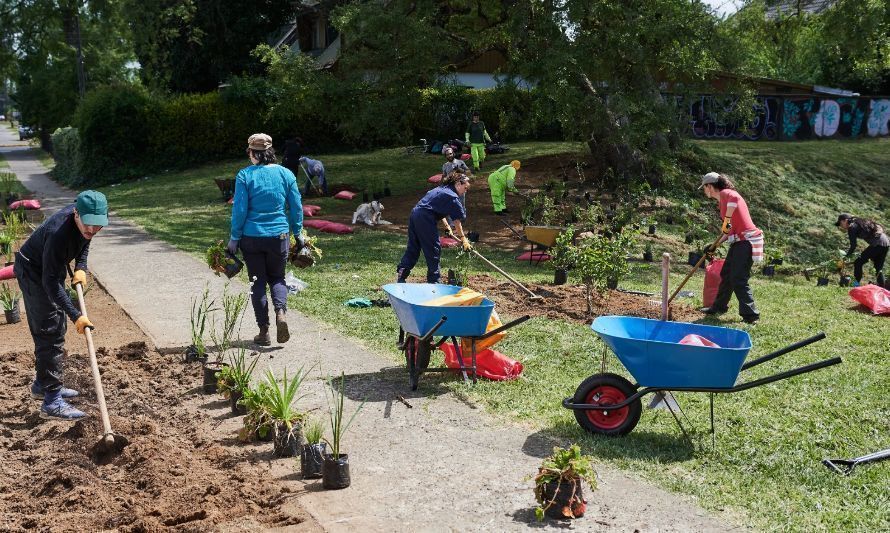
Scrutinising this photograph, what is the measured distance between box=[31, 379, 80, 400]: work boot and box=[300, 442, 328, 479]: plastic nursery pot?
2622mm

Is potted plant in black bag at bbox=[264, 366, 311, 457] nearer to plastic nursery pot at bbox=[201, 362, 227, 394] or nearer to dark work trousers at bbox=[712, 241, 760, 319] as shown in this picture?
plastic nursery pot at bbox=[201, 362, 227, 394]

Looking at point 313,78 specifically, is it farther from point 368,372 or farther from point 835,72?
point 835,72

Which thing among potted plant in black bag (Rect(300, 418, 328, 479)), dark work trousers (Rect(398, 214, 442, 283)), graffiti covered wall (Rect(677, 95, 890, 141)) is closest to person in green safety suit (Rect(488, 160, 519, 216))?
dark work trousers (Rect(398, 214, 442, 283))

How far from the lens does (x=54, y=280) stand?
6.49 meters

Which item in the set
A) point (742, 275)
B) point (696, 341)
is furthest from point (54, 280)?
point (742, 275)

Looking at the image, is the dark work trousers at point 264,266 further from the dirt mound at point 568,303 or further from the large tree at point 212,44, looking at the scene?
the large tree at point 212,44

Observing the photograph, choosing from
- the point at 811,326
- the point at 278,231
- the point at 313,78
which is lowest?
the point at 811,326

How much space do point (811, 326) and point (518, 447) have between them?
541 centimetres

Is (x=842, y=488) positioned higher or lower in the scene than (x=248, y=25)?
lower

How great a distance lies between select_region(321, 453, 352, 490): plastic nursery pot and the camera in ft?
17.3

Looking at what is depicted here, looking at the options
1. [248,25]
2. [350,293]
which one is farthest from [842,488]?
[248,25]

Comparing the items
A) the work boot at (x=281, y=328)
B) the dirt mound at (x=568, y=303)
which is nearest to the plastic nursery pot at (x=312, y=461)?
the work boot at (x=281, y=328)

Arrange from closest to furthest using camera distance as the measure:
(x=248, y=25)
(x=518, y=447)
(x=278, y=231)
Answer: (x=518, y=447), (x=278, y=231), (x=248, y=25)

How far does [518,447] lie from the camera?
19.7 ft
